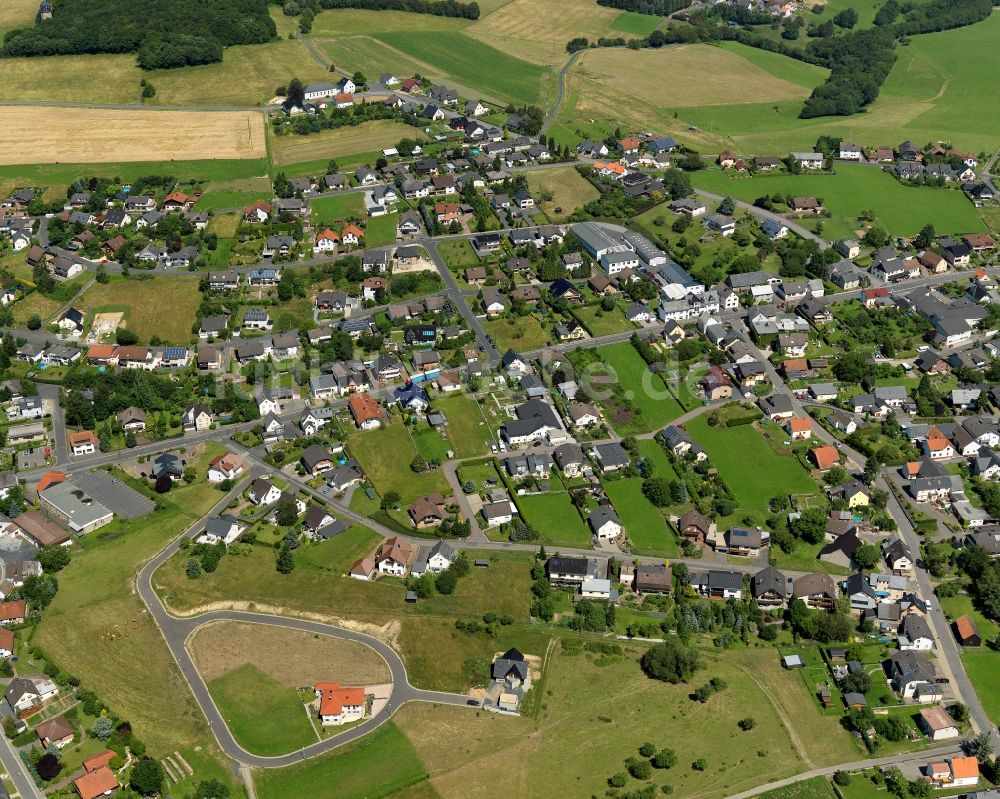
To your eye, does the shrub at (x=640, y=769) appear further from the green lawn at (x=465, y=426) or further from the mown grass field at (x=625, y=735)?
the green lawn at (x=465, y=426)

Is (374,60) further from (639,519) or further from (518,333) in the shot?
(639,519)

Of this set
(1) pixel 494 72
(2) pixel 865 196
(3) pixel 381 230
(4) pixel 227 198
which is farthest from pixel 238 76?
(2) pixel 865 196

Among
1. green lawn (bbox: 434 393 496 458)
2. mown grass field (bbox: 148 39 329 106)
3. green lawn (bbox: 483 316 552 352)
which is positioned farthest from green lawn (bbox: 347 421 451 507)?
mown grass field (bbox: 148 39 329 106)

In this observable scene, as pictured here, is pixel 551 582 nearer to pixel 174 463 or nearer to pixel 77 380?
pixel 174 463

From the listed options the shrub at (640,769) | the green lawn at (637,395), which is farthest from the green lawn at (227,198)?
the shrub at (640,769)

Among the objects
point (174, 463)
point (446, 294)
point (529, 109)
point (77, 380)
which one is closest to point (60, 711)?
point (174, 463)
